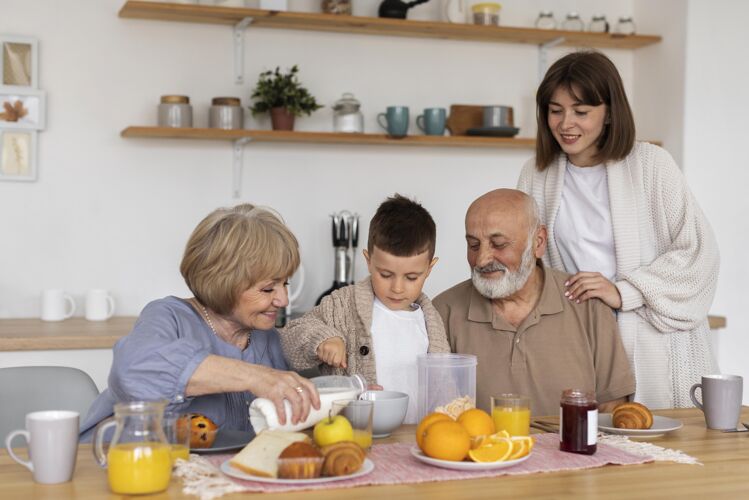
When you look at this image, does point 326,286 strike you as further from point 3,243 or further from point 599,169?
point 599,169

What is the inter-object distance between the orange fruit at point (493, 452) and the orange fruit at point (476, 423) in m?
0.03

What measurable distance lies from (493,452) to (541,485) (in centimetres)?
10

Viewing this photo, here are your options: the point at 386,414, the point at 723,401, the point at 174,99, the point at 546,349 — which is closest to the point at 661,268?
the point at 546,349

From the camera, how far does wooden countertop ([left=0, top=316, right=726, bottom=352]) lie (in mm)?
3154

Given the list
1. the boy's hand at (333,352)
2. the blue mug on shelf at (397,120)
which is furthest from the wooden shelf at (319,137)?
the boy's hand at (333,352)

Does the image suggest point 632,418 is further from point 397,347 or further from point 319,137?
point 319,137

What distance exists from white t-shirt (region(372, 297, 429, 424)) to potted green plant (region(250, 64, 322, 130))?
1.70 meters

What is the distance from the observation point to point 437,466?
1.56 meters

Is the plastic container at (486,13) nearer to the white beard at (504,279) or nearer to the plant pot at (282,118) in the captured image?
the plant pot at (282,118)

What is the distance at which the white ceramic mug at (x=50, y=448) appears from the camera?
143 cm

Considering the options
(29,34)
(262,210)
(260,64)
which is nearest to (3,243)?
(29,34)

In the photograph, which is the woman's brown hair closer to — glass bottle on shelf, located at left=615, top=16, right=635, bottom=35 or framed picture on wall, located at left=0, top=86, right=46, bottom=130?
glass bottle on shelf, located at left=615, top=16, right=635, bottom=35

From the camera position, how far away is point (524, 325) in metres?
2.31

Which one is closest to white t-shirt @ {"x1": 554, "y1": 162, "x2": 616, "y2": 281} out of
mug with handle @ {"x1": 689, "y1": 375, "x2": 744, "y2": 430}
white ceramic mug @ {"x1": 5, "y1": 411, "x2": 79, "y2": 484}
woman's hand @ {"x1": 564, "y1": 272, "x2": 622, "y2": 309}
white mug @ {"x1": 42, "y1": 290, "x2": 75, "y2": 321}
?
woman's hand @ {"x1": 564, "y1": 272, "x2": 622, "y2": 309}
